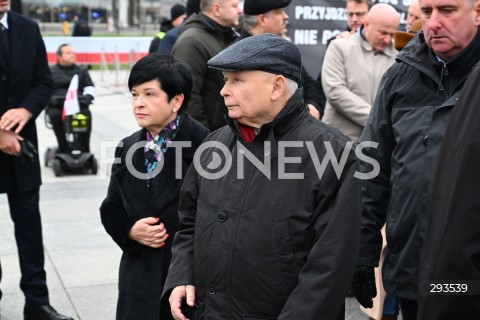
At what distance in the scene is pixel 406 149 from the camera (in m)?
3.11

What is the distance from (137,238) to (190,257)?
0.62 m

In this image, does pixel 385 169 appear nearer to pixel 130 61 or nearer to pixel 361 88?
pixel 361 88

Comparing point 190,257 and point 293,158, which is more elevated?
point 293,158

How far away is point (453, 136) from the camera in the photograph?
82.8 inches

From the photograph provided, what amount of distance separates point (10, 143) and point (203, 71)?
1.32m

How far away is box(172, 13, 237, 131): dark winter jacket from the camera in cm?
507

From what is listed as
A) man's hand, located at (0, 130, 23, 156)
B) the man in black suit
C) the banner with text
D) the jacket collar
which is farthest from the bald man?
the jacket collar

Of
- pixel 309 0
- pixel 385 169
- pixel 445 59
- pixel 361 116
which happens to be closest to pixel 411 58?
pixel 445 59

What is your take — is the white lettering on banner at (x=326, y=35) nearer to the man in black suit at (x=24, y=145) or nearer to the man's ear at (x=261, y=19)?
the man's ear at (x=261, y=19)

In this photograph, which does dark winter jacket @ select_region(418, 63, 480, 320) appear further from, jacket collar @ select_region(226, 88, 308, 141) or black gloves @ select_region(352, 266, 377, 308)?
black gloves @ select_region(352, 266, 377, 308)

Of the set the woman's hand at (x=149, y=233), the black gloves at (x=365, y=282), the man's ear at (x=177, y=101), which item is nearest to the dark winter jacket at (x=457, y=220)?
the black gloves at (x=365, y=282)

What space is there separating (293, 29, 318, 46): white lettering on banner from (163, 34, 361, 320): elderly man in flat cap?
4.13 metres

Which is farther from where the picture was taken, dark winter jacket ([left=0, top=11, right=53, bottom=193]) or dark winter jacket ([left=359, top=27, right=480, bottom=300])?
dark winter jacket ([left=0, top=11, right=53, bottom=193])

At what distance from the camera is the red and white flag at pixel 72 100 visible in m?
8.98
